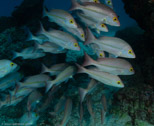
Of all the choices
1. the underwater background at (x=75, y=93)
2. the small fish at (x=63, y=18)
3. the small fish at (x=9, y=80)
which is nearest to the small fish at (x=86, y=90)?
the underwater background at (x=75, y=93)

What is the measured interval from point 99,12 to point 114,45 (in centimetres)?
74

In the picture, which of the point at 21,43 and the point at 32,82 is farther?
the point at 21,43

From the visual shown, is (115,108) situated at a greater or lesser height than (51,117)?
greater

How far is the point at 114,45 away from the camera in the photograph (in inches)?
105

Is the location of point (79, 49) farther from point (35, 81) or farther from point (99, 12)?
point (35, 81)

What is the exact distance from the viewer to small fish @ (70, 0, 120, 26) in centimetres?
268

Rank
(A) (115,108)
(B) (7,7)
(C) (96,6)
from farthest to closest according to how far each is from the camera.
→ 1. (B) (7,7)
2. (A) (115,108)
3. (C) (96,6)

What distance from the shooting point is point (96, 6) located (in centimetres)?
271

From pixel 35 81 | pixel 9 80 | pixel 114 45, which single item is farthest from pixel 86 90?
pixel 9 80

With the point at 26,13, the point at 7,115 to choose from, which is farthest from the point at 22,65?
the point at 26,13

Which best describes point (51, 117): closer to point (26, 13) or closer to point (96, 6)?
point (96, 6)

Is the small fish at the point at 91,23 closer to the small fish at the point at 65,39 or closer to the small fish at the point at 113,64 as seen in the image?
the small fish at the point at 65,39

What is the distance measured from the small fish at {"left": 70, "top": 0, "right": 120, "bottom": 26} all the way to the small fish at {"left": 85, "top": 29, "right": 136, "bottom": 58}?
34 centimetres

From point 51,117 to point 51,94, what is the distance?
1.13m
